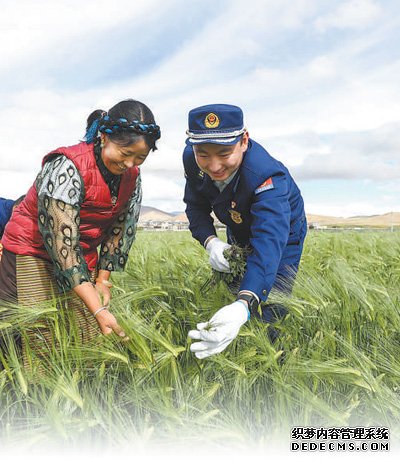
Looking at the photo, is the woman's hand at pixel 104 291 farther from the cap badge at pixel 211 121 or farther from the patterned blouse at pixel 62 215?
the cap badge at pixel 211 121

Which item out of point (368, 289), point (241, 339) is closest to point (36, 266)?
point (241, 339)

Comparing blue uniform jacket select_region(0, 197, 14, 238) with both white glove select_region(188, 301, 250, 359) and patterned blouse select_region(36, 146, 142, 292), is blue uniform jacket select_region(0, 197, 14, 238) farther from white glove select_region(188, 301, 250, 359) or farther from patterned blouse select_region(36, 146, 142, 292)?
white glove select_region(188, 301, 250, 359)

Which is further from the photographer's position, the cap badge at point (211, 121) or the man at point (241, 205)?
the cap badge at point (211, 121)

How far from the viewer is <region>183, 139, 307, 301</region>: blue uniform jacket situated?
6.08 feet

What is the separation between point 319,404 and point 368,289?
0.93 meters

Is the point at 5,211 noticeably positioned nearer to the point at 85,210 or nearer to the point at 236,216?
the point at 85,210

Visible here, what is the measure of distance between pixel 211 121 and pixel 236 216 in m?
0.51

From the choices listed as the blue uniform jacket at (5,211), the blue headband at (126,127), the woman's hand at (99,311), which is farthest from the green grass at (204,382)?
the blue uniform jacket at (5,211)

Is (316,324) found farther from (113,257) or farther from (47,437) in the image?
(47,437)

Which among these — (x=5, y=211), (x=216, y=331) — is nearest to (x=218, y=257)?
(x=216, y=331)

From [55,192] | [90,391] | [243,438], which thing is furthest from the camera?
[55,192]

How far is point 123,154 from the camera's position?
6.31ft

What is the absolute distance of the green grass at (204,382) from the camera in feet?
4.75

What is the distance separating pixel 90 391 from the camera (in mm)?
1646
